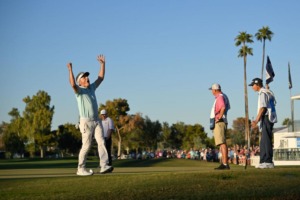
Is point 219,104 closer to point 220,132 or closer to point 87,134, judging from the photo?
point 220,132

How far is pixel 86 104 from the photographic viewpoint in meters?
11.4

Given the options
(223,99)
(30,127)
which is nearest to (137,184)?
(223,99)

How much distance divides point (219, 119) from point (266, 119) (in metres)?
1.18

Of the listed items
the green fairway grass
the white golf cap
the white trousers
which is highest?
the white golf cap

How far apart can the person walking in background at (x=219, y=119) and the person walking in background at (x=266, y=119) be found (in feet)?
2.80

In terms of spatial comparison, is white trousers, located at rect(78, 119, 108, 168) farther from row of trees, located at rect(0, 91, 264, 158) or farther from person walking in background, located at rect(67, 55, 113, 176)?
row of trees, located at rect(0, 91, 264, 158)

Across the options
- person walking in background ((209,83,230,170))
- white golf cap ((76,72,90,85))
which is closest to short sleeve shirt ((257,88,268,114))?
person walking in background ((209,83,230,170))

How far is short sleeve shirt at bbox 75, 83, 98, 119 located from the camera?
11.4 meters

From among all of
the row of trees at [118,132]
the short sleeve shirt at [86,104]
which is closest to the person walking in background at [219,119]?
the short sleeve shirt at [86,104]

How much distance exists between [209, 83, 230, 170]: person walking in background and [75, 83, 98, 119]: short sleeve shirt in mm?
3240

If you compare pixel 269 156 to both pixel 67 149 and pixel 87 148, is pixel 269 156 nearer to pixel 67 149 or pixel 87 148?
pixel 87 148

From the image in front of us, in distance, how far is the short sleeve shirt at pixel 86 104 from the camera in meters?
11.4

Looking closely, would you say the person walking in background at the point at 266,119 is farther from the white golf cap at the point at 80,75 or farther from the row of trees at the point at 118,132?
the row of trees at the point at 118,132

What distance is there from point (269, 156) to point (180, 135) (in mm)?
96431
